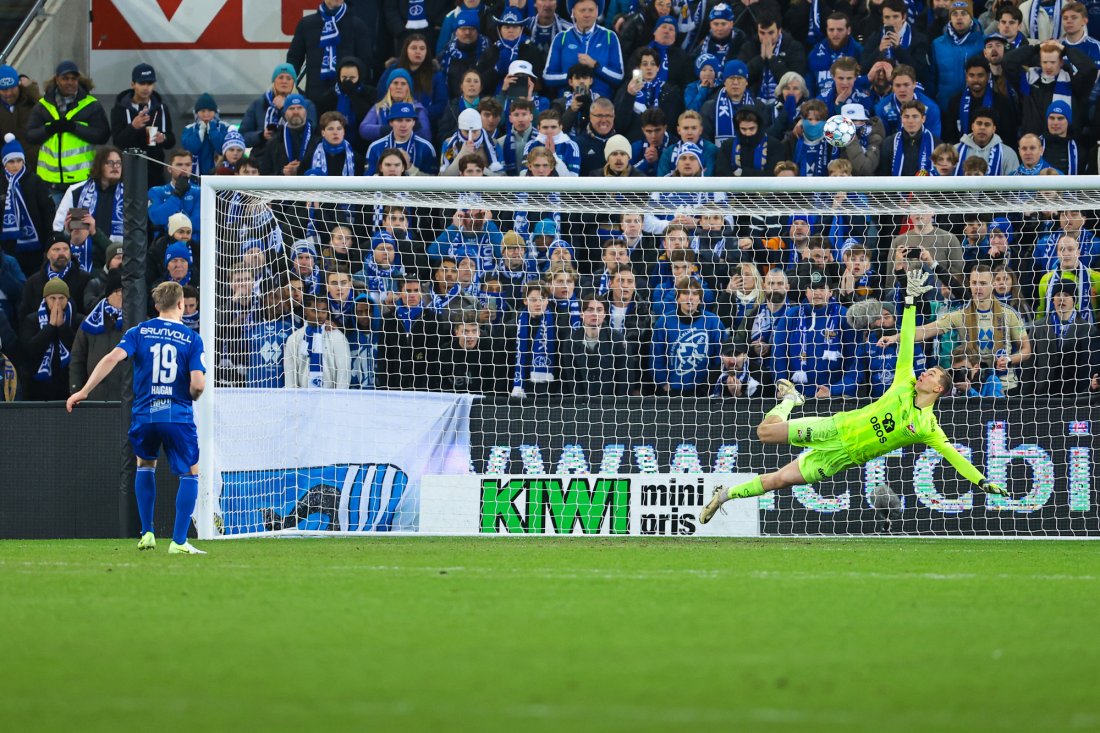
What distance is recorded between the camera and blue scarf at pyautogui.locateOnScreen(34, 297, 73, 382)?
14.9 meters

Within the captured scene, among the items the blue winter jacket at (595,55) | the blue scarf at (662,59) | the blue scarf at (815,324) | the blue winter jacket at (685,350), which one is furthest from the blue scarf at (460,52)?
the blue scarf at (815,324)

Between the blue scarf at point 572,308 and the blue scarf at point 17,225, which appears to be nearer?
the blue scarf at point 572,308

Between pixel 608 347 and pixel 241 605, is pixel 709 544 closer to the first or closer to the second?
pixel 608 347

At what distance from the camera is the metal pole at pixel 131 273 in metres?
12.9

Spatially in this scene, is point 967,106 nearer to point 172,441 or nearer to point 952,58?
point 952,58

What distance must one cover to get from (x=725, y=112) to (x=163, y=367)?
736 cm

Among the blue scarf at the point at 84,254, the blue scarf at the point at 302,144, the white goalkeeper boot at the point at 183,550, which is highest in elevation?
the blue scarf at the point at 302,144

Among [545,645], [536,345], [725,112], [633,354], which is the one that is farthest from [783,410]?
[545,645]

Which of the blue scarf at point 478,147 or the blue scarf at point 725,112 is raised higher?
the blue scarf at point 725,112

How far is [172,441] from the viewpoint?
10602mm

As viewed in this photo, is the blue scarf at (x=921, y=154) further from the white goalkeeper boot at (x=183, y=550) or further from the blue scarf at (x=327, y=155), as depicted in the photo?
the white goalkeeper boot at (x=183, y=550)

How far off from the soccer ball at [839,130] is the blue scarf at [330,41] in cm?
606

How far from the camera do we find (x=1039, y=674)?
5461 mm

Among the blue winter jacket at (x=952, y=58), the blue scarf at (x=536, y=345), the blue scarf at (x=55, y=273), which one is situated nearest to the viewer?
the blue scarf at (x=536, y=345)
